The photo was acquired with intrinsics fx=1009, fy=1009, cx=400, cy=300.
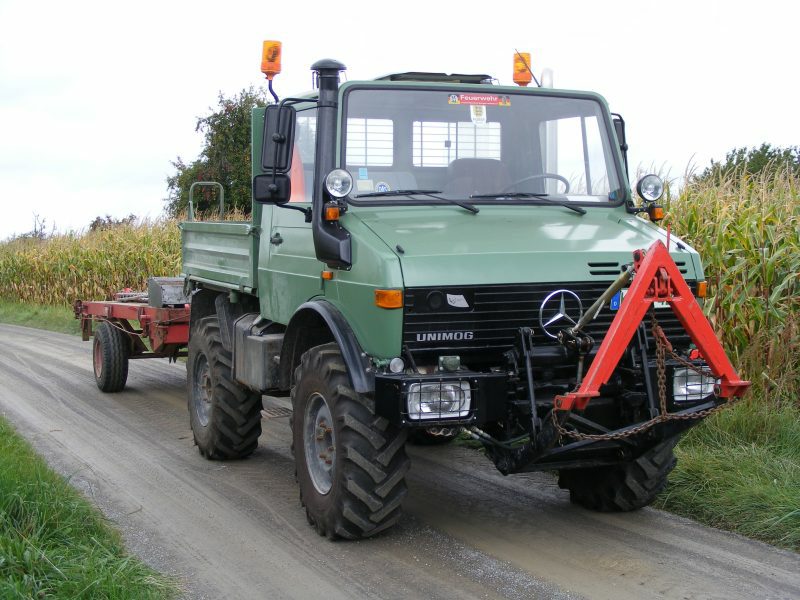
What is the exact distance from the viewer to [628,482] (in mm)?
6395

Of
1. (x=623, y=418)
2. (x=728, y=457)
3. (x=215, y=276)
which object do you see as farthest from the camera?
(x=215, y=276)

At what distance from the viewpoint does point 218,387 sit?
8.12 metres

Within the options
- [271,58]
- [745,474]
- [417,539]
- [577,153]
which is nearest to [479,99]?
[577,153]

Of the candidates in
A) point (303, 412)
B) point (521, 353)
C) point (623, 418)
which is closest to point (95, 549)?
point (303, 412)

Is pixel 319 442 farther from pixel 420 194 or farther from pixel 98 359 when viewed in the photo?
pixel 98 359

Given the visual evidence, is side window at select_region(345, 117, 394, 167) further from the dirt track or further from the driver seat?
the dirt track

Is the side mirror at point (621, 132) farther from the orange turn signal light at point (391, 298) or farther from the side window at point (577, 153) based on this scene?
the orange turn signal light at point (391, 298)

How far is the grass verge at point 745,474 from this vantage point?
244 inches

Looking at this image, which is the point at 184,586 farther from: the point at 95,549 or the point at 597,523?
the point at 597,523

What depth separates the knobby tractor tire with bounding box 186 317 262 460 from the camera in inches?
320

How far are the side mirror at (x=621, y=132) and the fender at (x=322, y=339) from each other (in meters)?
2.43

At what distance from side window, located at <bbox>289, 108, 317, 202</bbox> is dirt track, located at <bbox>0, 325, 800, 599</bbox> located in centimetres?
215

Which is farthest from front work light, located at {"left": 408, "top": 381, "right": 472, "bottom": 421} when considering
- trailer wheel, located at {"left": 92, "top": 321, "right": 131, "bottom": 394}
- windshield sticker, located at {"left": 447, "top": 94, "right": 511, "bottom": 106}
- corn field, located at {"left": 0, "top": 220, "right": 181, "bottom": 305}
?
corn field, located at {"left": 0, "top": 220, "right": 181, "bottom": 305}

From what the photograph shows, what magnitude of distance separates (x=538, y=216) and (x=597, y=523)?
1.98 metres
